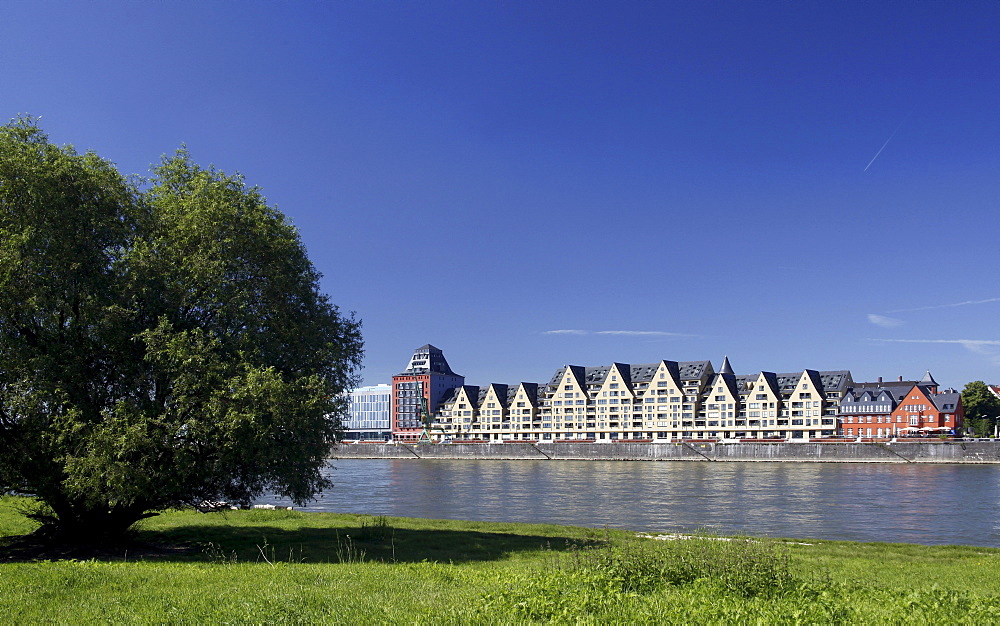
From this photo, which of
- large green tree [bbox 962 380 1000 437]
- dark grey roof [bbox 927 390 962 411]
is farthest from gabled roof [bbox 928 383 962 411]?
large green tree [bbox 962 380 1000 437]

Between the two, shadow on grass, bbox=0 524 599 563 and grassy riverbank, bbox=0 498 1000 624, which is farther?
shadow on grass, bbox=0 524 599 563

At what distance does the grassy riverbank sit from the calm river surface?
16342 millimetres

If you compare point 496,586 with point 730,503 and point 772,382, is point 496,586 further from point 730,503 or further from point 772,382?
point 772,382

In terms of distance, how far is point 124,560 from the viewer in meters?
24.3

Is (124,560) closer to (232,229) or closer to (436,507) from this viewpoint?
(232,229)

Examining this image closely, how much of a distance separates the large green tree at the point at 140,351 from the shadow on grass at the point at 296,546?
1538mm

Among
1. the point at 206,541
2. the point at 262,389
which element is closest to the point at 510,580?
the point at 262,389

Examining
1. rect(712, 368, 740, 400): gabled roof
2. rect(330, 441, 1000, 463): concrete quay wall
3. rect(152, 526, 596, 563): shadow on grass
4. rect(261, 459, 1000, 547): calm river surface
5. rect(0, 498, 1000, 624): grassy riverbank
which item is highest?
rect(712, 368, 740, 400): gabled roof

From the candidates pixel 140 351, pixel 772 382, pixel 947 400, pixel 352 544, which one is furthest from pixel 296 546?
pixel 772 382

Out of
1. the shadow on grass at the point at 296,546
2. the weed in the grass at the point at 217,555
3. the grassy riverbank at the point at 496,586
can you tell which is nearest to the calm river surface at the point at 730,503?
the shadow on grass at the point at 296,546

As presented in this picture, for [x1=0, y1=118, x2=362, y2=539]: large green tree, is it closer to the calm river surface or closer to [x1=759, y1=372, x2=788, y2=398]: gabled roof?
the calm river surface

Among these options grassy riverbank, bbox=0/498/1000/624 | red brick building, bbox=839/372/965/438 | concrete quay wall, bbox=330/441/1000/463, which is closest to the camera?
grassy riverbank, bbox=0/498/1000/624

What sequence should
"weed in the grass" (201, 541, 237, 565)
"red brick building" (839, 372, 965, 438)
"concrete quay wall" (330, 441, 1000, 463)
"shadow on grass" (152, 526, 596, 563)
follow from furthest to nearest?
"red brick building" (839, 372, 965, 438) → "concrete quay wall" (330, 441, 1000, 463) → "shadow on grass" (152, 526, 596, 563) → "weed in the grass" (201, 541, 237, 565)

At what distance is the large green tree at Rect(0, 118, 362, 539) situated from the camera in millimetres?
24266
